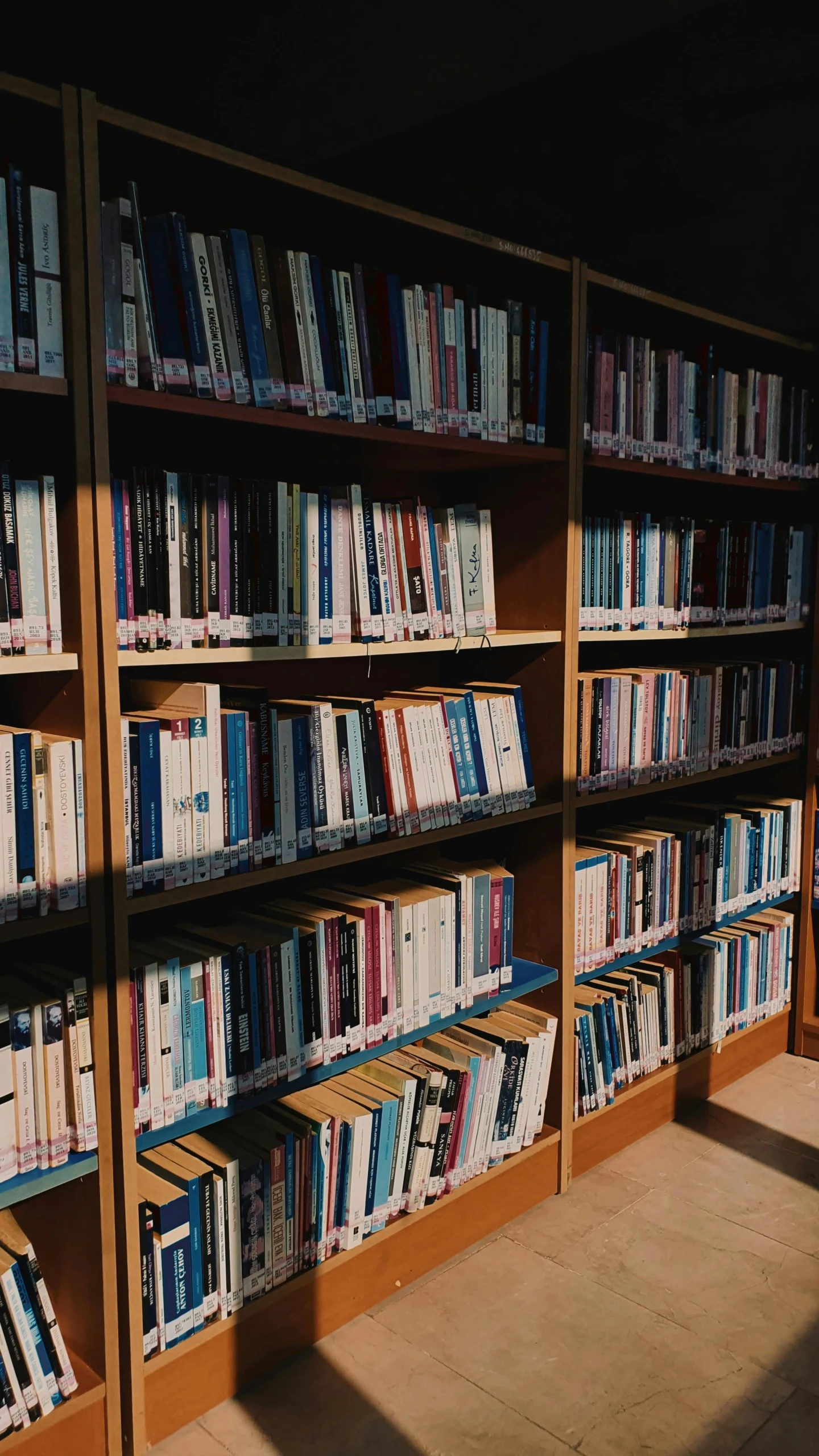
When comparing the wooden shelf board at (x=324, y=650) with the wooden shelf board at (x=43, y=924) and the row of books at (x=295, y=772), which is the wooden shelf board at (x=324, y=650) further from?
the wooden shelf board at (x=43, y=924)

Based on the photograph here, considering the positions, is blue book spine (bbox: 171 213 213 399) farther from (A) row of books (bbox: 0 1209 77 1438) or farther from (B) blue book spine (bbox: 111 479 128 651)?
(A) row of books (bbox: 0 1209 77 1438)

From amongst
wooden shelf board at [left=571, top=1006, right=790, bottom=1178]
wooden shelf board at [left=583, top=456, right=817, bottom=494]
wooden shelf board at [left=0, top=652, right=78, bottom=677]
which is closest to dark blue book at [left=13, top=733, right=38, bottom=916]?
wooden shelf board at [left=0, top=652, right=78, bottom=677]

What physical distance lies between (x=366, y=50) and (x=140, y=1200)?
2147 mm

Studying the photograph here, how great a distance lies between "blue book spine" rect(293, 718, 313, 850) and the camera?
6.54 ft

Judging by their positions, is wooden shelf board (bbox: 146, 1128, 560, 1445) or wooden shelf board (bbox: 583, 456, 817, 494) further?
wooden shelf board (bbox: 583, 456, 817, 494)

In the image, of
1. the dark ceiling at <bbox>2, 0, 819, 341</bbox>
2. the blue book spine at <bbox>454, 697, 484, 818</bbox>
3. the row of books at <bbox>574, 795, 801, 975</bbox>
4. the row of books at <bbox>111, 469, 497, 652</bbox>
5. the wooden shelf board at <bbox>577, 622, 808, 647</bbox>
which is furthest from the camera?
the row of books at <bbox>574, 795, 801, 975</bbox>

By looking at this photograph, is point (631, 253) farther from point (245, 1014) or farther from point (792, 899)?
point (245, 1014)

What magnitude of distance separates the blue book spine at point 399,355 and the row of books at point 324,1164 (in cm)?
137

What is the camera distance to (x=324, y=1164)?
209 cm

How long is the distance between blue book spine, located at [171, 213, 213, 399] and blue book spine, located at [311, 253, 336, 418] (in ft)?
0.84

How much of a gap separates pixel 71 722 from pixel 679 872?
191 centimetres

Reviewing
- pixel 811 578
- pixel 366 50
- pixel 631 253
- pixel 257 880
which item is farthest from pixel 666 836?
pixel 366 50

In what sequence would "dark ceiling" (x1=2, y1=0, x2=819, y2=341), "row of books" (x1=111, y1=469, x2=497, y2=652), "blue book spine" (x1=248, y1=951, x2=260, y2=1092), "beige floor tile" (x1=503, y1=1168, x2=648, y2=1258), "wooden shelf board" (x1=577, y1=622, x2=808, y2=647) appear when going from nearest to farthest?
"row of books" (x1=111, y1=469, x2=497, y2=652) < "dark ceiling" (x1=2, y1=0, x2=819, y2=341) < "blue book spine" (x1=248, y1=951, x2=260, y2=1092) < "beige floor tile" (x1=503, y1=1168, x2=648, y2=1258) < "wooden shelf board" (x1=577, y1=622, x2=808, y2=647)

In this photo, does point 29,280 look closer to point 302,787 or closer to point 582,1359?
point 302,787
